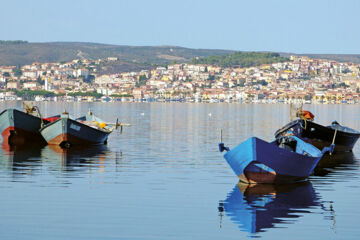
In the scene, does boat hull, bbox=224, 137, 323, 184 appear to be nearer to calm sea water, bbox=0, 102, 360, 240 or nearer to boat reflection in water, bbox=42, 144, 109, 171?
calm sea water, bbox=0, 102, 360, 240

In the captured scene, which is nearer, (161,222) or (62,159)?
(161,222)

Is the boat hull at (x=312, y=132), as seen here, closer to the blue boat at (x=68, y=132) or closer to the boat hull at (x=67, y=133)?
the blue boat at (x=68, y=132)

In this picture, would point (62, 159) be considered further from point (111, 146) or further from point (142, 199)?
point (142, 199)

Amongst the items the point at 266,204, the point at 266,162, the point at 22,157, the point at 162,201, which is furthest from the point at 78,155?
the point at 266,204

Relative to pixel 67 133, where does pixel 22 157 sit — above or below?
below

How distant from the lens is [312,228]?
16609mm

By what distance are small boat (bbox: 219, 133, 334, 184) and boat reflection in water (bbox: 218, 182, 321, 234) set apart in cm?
29

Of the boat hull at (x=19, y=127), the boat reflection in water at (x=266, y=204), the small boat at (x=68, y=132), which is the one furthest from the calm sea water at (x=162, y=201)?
the boat hull at (x=19, y=127)

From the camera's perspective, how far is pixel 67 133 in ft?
120

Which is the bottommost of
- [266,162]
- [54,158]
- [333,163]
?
[333,163]

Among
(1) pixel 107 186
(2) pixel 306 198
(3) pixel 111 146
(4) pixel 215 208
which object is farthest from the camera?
(3) pixel 111 146

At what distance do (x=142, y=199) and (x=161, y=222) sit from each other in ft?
10.1

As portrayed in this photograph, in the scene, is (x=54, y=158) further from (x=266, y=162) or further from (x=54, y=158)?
(x=266, y=162)

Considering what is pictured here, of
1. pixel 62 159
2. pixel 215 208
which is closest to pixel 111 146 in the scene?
pixel 62 159
